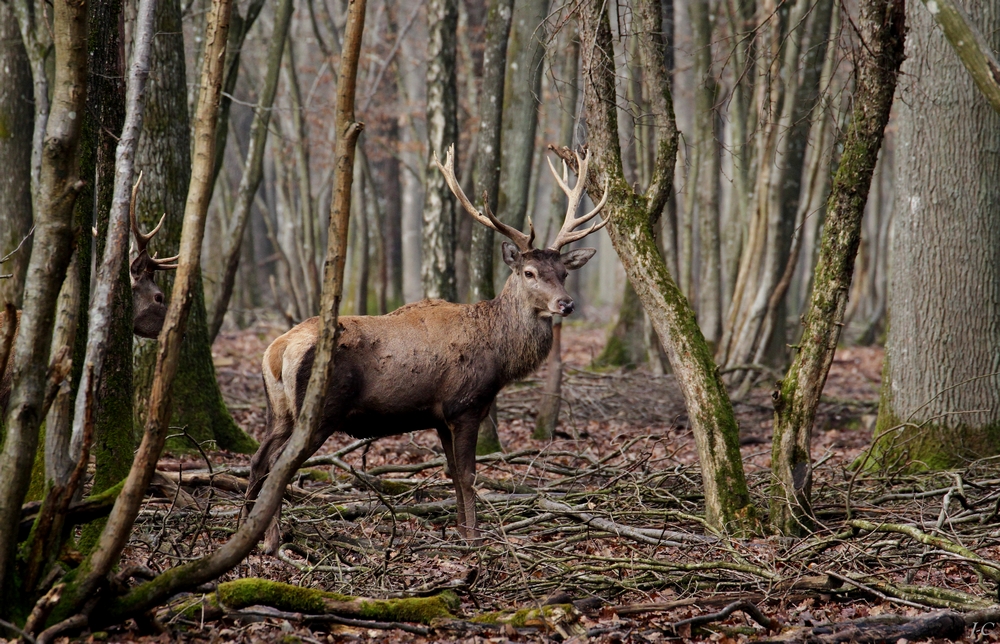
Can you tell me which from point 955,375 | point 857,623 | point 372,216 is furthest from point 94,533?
point 372,216

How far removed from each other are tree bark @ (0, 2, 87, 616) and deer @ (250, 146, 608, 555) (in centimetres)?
229

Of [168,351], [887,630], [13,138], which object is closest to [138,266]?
[168,351]

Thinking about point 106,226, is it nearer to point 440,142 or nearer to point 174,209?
point 174,209

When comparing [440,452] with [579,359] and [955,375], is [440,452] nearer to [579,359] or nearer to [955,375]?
[955,375]

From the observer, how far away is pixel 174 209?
843 centimetres

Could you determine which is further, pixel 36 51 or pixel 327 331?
pixel 36 51

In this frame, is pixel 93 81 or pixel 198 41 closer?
pixel 93 81

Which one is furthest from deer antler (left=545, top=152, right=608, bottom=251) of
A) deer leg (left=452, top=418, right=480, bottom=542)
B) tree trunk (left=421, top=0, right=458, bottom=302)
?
tree trunk (left=421, top=0, right=458, bottom=302)

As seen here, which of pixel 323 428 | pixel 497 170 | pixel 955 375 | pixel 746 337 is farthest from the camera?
pixel 746 337

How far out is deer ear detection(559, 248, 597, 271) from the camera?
7.67 metres

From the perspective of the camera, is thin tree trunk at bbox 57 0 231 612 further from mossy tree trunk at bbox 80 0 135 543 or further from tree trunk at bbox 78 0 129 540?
mossy tree trunk at bbox 80 0 135 543

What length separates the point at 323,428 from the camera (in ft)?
21.5

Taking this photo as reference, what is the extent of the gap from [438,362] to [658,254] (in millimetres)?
1746

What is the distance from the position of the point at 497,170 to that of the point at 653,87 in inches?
118
